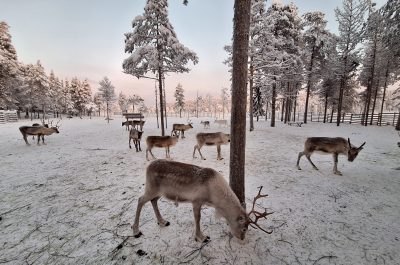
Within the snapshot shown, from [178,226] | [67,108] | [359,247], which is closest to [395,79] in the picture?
[359,247]

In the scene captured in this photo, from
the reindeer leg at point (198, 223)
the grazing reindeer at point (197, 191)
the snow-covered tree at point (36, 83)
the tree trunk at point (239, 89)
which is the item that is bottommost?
the reindeer leg at point (198, 223)

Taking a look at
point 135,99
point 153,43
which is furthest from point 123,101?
point 153,43

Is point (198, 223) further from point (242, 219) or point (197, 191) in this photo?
point (242, 219)

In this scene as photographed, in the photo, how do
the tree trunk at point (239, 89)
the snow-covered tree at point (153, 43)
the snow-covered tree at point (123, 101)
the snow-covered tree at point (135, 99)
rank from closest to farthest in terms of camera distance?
the tree trunk at point (239, 89) → the snow-covered tree at point (153, 43) → the snow-covered tree at point (135, 99) → the snow-covered tree at point (123, 101)

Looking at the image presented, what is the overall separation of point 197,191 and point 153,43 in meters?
15.1

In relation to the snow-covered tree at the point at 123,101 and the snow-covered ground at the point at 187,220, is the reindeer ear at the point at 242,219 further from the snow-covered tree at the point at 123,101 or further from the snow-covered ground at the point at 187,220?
the snow-covered tree at the point at 123,101

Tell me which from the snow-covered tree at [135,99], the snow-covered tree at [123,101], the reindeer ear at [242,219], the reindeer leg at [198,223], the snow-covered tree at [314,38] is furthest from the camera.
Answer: the snow-covered tree at [123,101]

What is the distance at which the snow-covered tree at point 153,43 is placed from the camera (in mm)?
15094

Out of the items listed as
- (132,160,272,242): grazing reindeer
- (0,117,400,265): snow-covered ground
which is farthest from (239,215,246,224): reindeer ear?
(0,117,400,265): snow-covered ground

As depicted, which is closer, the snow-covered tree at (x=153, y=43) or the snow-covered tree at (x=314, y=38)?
the snow-covered tree at (x=153, y=43)

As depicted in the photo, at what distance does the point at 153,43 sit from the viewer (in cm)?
1602

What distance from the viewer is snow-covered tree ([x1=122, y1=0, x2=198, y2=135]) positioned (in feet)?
49.5

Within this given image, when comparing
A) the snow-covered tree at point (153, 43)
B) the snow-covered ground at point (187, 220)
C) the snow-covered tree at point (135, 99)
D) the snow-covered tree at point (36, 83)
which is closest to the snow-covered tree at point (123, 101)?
the snow-covered tree at point (135, 99)

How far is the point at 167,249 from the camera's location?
3.85 meters
